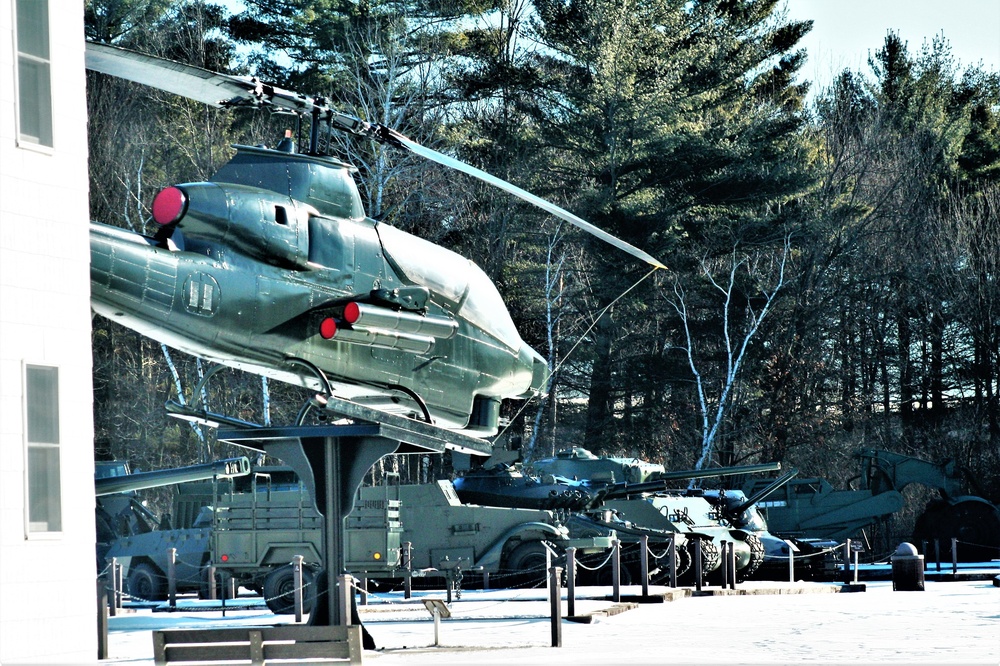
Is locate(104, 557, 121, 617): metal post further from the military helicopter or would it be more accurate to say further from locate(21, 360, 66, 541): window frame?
locate(21, 360, 66, 541): window frame

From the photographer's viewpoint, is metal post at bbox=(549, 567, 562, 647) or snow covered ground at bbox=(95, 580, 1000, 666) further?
metal post at bbox=(549, 567, 562, 647)

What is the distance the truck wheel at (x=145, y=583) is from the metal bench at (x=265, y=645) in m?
13.0

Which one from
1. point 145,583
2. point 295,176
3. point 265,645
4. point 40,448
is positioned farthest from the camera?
point 145,583

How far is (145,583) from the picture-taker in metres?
23.6

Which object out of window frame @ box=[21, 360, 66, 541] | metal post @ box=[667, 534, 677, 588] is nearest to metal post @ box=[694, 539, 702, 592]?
metal post @ box=[667, 534, 677, 588]

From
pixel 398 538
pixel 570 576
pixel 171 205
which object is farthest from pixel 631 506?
pixel 171 205

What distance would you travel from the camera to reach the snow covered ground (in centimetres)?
1240

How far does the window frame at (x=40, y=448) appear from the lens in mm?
9852

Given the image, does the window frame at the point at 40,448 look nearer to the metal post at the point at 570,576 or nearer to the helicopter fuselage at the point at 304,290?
the helicopter fuselage at the point at 304,290

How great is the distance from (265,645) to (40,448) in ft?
7.14

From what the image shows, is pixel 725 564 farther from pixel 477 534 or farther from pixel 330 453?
pixel 330 453

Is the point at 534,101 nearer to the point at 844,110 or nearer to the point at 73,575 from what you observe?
the point at 844,110

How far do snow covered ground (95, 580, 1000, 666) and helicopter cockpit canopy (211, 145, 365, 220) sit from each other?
13.8 feet

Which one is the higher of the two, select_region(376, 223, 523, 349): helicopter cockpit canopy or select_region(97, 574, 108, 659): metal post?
select_region(376, 223, 523, 349): helicopter cockpit canopy
